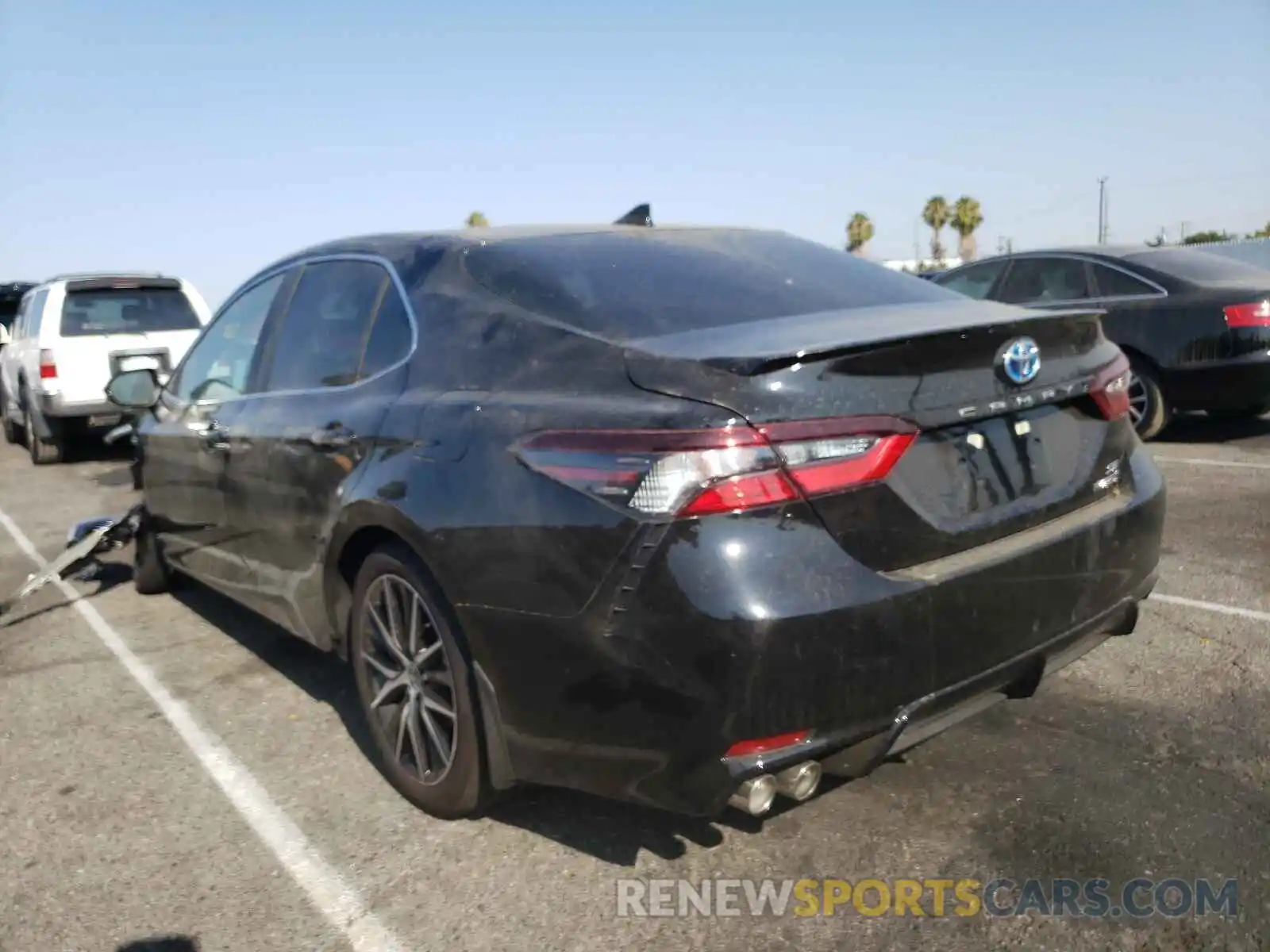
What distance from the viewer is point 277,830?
323cm

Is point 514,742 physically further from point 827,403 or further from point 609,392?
point 827,403

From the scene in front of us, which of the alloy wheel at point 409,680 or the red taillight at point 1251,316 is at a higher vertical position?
the red taillight at point 1251,316

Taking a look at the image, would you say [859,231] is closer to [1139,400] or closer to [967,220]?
[967,220]

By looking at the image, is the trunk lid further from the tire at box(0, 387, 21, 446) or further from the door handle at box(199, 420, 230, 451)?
the tire at box(0, 387, 21, 446)

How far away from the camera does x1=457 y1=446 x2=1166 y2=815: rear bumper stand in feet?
7.61

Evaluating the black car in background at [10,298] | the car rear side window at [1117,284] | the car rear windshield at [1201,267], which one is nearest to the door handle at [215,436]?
the car rear side window at [1117,284]


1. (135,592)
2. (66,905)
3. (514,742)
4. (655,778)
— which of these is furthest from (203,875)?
(135,592)

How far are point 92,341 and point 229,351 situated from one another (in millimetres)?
7465

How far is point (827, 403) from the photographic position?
242 cm

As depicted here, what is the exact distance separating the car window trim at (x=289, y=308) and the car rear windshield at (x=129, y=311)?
6698mm

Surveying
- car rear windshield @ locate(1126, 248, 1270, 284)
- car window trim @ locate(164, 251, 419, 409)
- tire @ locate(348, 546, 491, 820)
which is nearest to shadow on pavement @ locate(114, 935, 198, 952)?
tire @ locate(348, 546, 491, 820)

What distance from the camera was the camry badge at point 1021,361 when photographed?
8.93 feet

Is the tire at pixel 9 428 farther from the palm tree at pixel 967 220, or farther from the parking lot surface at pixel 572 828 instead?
the palm tree at pixel 967 220

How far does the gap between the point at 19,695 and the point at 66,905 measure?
1.86 metres
